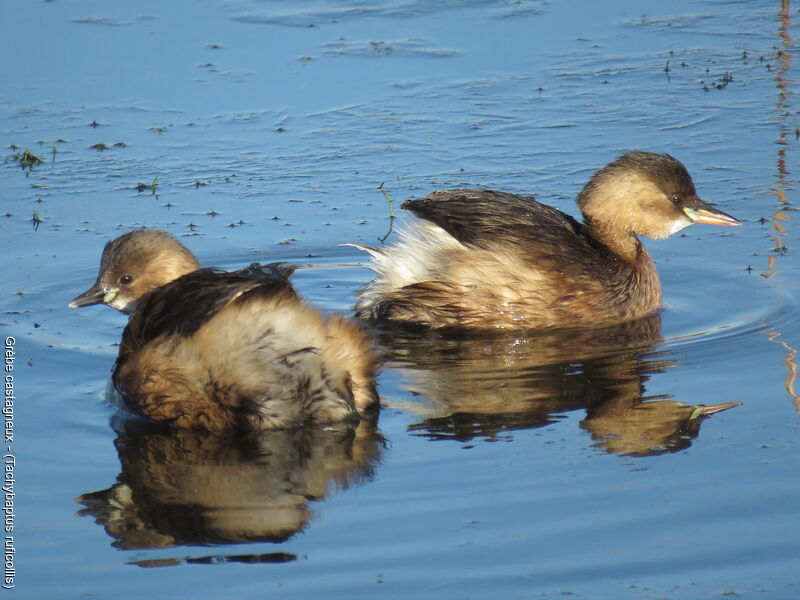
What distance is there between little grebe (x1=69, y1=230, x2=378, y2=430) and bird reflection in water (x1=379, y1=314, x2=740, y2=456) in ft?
1.43

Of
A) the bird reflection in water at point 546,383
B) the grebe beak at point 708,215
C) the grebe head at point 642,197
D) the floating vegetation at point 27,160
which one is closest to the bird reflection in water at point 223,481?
the bird reflection in water at point 546,383

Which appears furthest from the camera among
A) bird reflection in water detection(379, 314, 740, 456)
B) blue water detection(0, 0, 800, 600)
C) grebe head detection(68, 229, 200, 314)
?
grebe head detection(68, 229, 200, 314)

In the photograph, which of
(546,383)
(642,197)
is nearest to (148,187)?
(642,197)

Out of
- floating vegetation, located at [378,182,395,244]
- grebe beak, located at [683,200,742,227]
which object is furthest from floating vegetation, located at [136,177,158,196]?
grebe beak, located at [683,200,742,227]

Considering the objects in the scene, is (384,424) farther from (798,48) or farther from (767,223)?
(798,48)

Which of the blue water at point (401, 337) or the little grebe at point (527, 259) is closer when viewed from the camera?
the blue water at point (401, 337)

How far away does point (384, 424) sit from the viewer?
5.32m

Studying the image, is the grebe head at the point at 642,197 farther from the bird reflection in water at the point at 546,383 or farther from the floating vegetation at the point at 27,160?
the floating vegetation at the point at 27,160

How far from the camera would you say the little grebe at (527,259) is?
6.83 metres

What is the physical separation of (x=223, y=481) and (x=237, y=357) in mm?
468

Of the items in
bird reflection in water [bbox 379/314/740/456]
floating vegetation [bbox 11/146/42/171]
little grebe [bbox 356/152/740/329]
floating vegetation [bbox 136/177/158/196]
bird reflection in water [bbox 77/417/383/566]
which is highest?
floating vegetation [bbox 11/146/42/171]

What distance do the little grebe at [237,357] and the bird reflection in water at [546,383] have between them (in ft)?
1.43

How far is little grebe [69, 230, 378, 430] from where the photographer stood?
4.92 m

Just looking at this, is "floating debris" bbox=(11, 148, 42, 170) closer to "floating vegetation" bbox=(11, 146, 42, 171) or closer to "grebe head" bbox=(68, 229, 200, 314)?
"floating vegetation" bbox=(11, 146, 42, 171)
